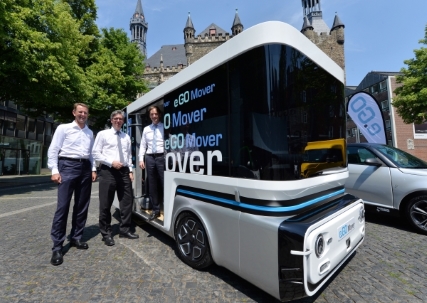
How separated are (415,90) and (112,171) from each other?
2079 cm

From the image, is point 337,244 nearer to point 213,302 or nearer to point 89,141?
point 213,302

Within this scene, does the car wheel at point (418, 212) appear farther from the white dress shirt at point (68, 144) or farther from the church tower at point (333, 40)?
the church tower at point (333, 40)

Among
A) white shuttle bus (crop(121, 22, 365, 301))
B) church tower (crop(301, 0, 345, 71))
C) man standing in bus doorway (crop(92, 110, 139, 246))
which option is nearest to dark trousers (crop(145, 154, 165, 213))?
man standing in bus doorway (crop(92, 110, 139, 246))

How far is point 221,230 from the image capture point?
2375mm

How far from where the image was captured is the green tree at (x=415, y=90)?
52.3 feet

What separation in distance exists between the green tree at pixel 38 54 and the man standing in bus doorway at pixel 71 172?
815 centimetres

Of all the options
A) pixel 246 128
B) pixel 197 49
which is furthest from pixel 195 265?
pixel 197 49

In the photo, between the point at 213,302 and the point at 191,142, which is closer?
the point at 213,302

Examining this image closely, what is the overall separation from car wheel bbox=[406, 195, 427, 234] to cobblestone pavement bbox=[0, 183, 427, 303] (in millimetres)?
172

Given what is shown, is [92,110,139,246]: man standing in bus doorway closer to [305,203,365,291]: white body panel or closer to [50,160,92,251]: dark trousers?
[50,160,92,251]: dark trousers

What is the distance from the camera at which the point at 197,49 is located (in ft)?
155

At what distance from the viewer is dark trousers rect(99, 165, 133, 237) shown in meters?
3.64

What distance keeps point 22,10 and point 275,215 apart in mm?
12395

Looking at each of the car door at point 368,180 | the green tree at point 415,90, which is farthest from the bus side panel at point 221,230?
the green tree at point 415,90
